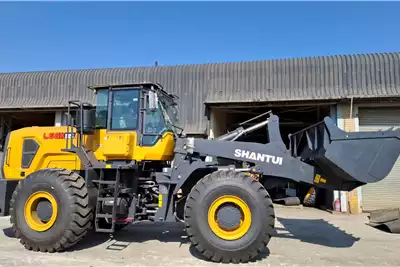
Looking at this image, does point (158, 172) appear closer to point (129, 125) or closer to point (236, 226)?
point (129, 125)

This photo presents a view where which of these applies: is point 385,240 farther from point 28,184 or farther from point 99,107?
point 28,184

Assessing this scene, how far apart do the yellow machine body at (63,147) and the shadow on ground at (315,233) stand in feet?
11.7

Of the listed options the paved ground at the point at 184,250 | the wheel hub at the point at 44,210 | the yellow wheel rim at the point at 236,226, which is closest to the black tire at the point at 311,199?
the paved ground at the point at 184,250

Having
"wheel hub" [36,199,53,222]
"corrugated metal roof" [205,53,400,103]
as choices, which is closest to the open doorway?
"corrugated metal roof" [205,53,400,103]

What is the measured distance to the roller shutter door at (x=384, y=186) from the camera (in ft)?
43.7

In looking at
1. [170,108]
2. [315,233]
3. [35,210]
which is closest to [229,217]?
[170,108]

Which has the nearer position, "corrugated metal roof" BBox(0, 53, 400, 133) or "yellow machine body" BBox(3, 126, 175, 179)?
"yellow machine body" BBox(3, 126, 175, 179)

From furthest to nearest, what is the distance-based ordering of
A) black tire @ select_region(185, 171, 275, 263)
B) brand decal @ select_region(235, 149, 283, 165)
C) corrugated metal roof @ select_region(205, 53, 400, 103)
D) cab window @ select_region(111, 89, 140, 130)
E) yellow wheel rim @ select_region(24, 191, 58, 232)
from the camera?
corrugated metal roof @ select_region(205, 53, 400, 103)
cab window @ select_region(111, 89, 140, 130)
brand decal @ select_region(235, 149, 283, 165)
yellow wheel rim @ select_region(24, 191, 58, 232)
black tire @ select_region(185, 171, 275, 263)

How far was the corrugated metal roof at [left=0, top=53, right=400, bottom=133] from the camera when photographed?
538 inches

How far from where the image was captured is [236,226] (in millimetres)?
5789

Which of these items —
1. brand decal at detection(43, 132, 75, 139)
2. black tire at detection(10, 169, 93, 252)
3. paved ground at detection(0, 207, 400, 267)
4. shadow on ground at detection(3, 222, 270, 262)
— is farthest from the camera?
brand decal at detection(43, 132, 75, 139)

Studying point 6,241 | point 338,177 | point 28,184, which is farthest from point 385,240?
point 6,241

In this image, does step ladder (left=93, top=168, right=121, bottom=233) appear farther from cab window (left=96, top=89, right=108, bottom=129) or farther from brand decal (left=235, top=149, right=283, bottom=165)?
brand decal (left=235, top=149, right=283, bottom=165)

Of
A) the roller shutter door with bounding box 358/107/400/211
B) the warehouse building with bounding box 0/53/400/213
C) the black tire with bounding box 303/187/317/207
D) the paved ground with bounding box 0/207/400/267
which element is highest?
the warehouse building with bounding box 0/53/400/213
